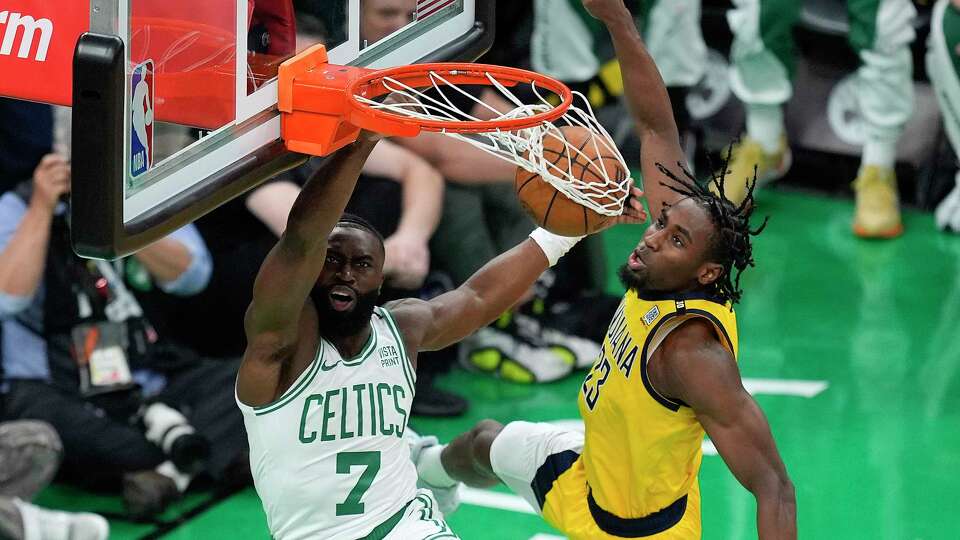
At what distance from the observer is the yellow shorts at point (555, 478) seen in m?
4.67

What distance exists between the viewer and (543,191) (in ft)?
14.5

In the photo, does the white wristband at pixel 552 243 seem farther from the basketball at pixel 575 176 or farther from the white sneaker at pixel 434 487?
the white sneaker at pixel 434 487

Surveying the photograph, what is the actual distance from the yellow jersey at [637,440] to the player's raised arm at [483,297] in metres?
0.37

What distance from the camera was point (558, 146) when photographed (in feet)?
14.5

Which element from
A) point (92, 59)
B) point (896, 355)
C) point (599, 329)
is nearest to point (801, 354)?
point (896, 355)

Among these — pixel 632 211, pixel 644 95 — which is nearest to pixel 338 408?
pixel 632 211

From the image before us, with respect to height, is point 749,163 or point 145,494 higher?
point 145,494

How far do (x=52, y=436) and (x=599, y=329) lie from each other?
2888 millimetres

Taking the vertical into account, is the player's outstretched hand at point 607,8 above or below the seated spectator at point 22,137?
above

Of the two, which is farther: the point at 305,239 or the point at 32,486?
the point at 32,486

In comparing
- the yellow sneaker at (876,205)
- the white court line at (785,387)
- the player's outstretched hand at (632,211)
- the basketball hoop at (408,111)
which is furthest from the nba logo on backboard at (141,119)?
the yellow sneaker at (876,205)

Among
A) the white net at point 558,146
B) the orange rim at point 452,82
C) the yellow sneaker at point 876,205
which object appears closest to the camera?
the orange rim at point 452,82

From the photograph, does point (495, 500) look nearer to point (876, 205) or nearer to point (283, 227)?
point (283, 227)

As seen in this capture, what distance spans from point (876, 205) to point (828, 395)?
2.31 meters
